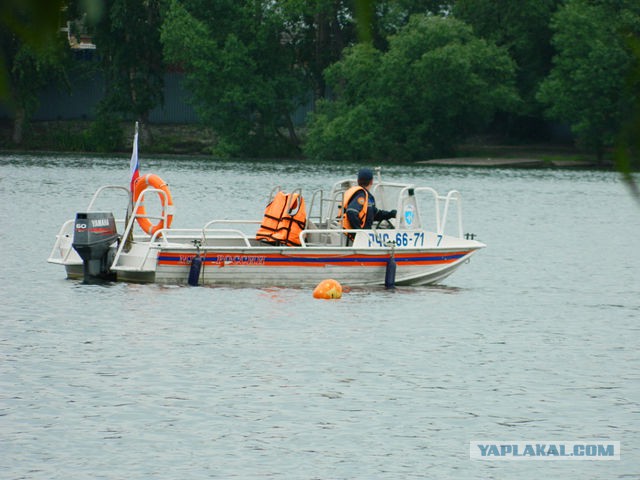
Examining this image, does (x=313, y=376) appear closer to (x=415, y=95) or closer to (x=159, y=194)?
(x=159, y=194)

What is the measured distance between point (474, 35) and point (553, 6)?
18.3 ft

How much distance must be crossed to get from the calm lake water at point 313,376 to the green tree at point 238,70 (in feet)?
175

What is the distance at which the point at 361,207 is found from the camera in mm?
20562

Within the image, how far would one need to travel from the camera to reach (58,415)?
38.5ft

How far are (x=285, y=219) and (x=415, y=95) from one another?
61.7 meters

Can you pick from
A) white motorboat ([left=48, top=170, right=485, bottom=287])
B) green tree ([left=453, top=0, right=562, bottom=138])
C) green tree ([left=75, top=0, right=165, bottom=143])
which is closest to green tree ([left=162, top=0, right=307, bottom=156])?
green tree ([left=75, top=0, right=165, bottom=143])

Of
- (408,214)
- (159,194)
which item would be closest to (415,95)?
(408,214)

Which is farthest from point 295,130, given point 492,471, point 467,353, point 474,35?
point 492,471

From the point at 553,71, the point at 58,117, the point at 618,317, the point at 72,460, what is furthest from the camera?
the point at 58,117

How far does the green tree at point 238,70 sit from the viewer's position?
81.1 m

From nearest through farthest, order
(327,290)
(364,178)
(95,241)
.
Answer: (95,241), (364,178), (327,290)

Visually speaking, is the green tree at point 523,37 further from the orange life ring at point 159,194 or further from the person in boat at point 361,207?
the person in boat at point 361,207

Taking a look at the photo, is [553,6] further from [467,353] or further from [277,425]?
[277,425]

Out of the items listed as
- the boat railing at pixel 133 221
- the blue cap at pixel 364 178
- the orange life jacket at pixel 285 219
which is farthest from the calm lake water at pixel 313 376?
the blue cap at pixel 364 178
